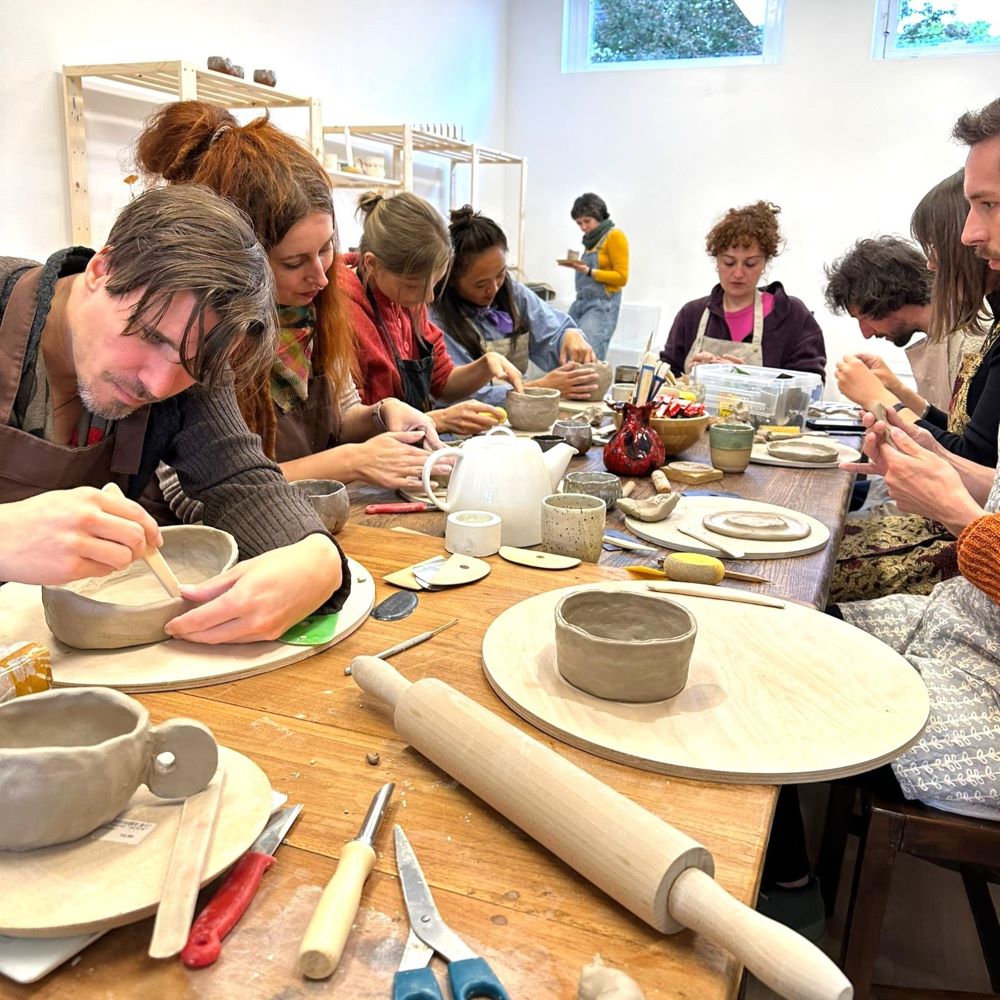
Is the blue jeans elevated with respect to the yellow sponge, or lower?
elevated

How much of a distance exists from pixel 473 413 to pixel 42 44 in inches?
94.5

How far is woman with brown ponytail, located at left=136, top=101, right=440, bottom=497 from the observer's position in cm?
156

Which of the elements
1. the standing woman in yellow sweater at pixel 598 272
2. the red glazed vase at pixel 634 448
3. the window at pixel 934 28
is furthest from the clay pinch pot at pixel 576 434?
the window at pixel 934 28

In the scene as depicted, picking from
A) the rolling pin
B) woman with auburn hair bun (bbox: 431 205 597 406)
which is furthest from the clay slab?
woman with auburn hair bun (bbox: 431 205 597 406)

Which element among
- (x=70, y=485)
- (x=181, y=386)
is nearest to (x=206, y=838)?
(x=181, y=386)

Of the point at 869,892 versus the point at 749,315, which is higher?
the point at 749,315

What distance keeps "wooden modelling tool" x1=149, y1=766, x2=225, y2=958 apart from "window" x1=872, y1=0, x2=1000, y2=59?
24.0ft

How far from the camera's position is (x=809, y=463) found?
2.20m

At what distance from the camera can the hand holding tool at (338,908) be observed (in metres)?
0.53

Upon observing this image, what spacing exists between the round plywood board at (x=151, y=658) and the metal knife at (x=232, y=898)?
0.27m

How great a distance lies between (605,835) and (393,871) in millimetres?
158

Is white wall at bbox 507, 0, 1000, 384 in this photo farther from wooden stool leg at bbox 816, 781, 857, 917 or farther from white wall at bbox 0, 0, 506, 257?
wooden stool leg at bbox 816, 781, 857, 917

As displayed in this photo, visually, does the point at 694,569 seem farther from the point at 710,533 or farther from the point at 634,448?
the point at 634,448

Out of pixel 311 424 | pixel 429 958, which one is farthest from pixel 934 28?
pixel 429 958
